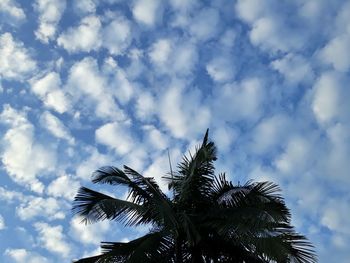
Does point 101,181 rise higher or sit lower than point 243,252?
higher

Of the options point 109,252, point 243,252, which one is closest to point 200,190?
point 243,252

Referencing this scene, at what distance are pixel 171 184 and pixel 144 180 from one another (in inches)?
68.9

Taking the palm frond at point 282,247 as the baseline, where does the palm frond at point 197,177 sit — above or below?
above

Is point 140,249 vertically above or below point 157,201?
below

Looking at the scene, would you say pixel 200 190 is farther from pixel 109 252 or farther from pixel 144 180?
pixel 109 252

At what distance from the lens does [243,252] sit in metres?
15.5

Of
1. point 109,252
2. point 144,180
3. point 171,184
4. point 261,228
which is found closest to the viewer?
point 261,228

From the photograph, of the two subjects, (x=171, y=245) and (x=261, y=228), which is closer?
(x=261, y=228)

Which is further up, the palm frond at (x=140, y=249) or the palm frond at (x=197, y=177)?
the palm frond at (x=197, y=177)

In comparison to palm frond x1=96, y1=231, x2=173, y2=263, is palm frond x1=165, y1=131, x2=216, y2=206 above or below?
above

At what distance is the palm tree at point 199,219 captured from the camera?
569 inches

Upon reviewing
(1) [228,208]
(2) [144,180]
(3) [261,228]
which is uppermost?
(2) [144,180]

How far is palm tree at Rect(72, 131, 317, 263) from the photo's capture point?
14.5m

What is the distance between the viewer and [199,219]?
51.8ft
